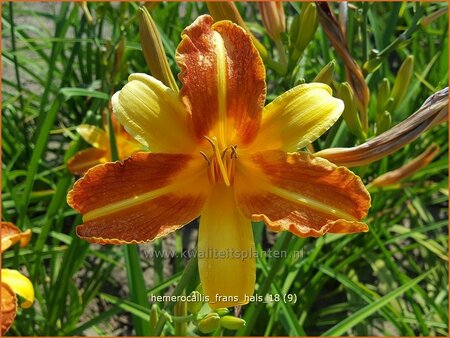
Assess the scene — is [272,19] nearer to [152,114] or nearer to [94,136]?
[152,114]

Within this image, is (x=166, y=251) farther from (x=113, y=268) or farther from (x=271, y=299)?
(x=271, y=299)

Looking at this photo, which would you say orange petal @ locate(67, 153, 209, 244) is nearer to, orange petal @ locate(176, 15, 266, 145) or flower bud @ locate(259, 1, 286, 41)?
orange petal @ locate(176, 15, 266, 145)

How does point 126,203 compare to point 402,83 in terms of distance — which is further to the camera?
point 402,83

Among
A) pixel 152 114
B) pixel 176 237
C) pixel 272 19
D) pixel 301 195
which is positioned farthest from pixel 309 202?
pixel 176 237

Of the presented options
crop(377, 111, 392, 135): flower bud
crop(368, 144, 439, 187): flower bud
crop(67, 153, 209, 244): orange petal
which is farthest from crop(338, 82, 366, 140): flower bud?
crop(368, 144, 439, 187): flower bud

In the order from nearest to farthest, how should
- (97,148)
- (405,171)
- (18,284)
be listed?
1. (18,284)
2. (405,171)
3. (97,148)

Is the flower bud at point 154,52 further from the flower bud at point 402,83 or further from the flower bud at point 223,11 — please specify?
the flower bud at point 402,83

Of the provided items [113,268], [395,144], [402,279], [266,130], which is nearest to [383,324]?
[402,279]
